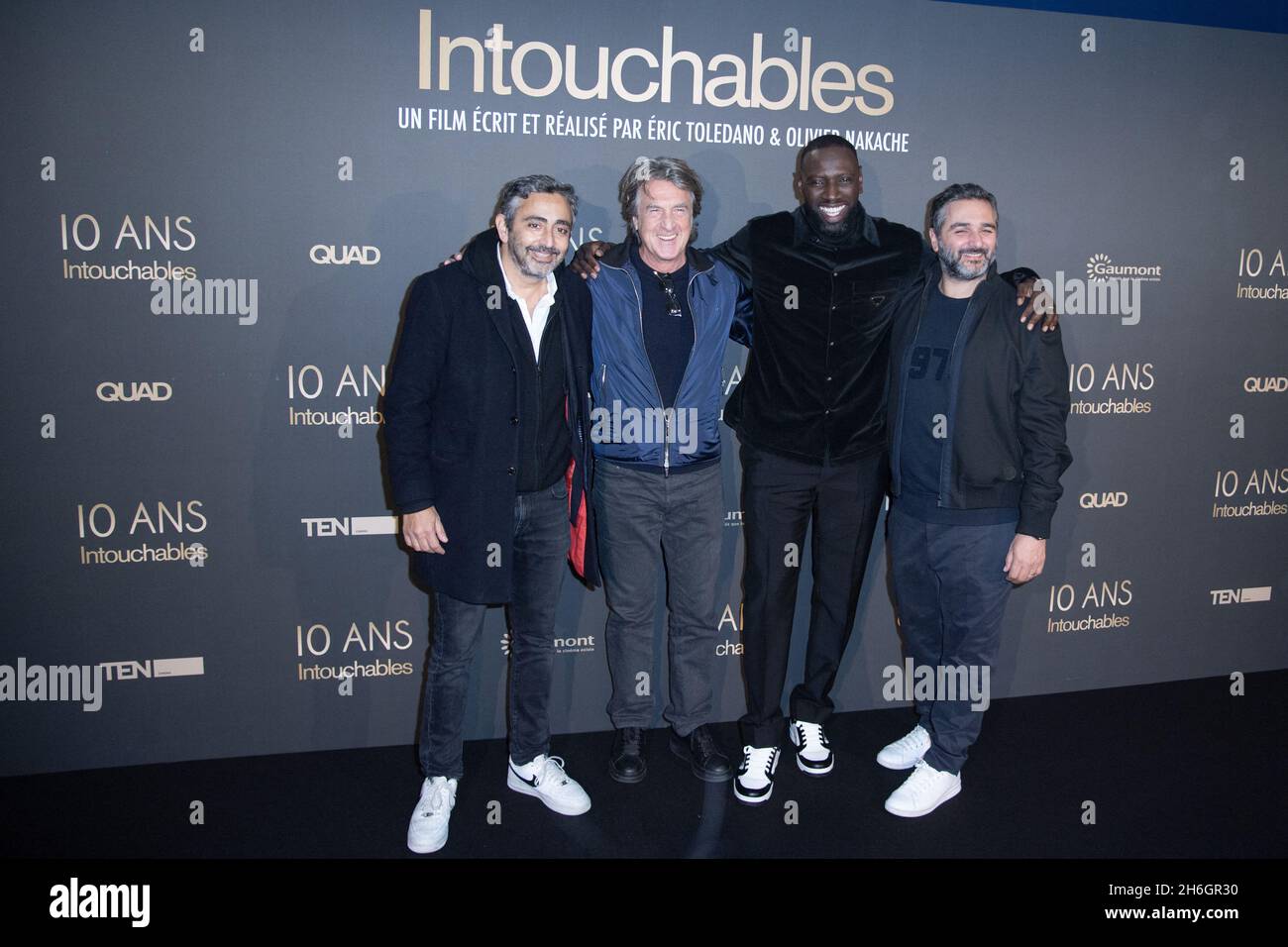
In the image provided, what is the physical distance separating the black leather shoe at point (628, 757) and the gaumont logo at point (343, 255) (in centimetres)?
180

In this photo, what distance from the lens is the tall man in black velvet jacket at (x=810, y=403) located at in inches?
102

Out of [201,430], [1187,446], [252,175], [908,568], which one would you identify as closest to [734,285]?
[908,568]

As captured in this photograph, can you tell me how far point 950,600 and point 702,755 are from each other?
965 mm

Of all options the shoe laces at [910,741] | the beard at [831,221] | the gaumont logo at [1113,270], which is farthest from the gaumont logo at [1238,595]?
the beard at [831,221]

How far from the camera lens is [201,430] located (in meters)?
2.81

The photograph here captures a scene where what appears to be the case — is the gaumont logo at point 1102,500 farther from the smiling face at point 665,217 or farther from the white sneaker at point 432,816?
the white sneaker at point 432,816

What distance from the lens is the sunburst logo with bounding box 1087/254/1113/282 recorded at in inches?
132

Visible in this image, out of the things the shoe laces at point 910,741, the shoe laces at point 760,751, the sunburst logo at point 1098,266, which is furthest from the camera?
the sunburst logo at point 1098,266

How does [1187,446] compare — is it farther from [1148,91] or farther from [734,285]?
[734,285]

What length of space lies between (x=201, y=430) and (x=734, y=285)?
1815mm

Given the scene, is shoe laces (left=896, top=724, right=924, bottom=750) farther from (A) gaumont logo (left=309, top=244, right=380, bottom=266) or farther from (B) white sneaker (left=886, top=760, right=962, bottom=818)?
(A) gaumont logo (left=309, top=244, right=380, bottom=266)

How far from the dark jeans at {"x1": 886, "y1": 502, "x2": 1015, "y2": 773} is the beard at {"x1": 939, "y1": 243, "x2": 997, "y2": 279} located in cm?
76

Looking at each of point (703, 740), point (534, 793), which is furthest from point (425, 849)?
point (703, 740)
